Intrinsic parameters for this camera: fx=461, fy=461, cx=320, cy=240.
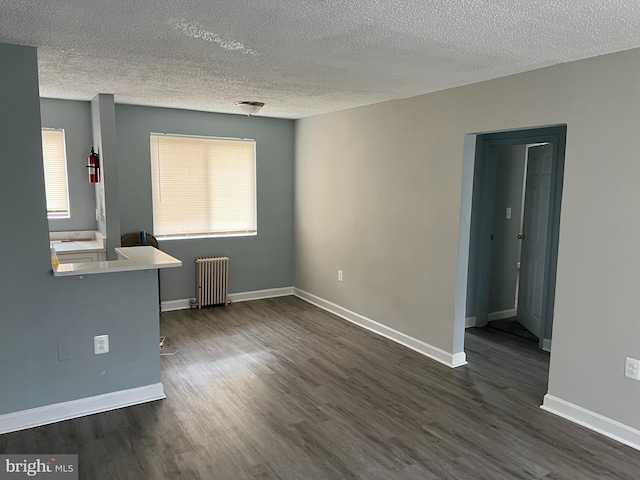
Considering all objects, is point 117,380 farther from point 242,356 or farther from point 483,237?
point 483,237

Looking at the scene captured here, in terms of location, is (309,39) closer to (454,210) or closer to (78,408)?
(454,210)

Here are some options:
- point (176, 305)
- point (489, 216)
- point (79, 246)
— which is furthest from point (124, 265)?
point (489, 216)

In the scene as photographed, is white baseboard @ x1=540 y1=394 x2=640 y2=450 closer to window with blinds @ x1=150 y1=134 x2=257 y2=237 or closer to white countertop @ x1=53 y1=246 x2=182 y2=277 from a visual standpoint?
white countertop @ x1=53 y1=246 x2=182 y2=277

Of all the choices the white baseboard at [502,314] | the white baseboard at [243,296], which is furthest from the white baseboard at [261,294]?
the white baseboard at [502,314]

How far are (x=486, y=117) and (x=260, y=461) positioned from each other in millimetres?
2860

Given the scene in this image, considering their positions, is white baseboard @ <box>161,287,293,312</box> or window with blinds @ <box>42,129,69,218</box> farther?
white baseboard @ <box>161,287,293,312</box>

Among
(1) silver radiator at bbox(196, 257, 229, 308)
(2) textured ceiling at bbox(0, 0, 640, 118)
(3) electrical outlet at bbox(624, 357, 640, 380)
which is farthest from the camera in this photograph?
(1) silver radiator at bbox(196, 257, 229, 308)

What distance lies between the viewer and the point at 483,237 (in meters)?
4.88

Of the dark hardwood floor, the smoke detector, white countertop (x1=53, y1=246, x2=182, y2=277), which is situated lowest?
the dark hardwood floor

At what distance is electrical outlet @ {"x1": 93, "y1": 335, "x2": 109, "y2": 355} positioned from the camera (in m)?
3.08

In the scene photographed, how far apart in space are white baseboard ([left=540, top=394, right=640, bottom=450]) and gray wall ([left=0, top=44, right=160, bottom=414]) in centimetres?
286

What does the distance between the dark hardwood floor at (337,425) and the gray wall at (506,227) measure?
97 cm

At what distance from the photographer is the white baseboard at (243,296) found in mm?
5496

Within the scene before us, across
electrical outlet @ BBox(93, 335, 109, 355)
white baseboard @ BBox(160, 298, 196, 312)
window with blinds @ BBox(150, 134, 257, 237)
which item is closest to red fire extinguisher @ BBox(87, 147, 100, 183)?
window with blinds @ BBox(150, 134, 257, 237)
